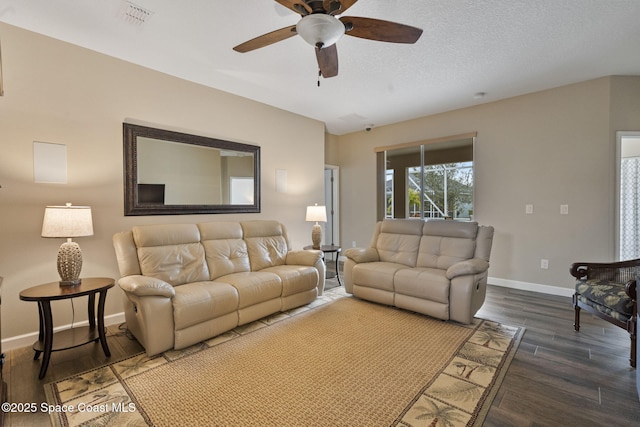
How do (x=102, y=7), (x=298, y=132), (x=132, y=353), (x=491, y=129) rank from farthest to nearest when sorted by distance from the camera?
1. (x=298, y=132)
2. (x=491, y=129)
3. (x=132, y=353)
4. (x=102, y=7)

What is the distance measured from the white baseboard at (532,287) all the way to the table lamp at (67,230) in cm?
507

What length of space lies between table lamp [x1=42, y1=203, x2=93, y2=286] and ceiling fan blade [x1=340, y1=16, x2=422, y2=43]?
2.54 m

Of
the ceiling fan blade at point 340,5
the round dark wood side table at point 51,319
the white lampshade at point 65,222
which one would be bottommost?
the round dark wood side table at point 51,319

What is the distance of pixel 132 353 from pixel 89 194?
1595 millimetres

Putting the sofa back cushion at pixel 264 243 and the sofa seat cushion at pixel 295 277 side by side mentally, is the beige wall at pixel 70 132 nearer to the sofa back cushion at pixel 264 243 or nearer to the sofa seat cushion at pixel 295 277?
the sofa back cushion at pixel 264 243

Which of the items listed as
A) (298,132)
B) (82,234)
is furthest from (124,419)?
(298,132)

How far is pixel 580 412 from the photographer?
1717 millimetres

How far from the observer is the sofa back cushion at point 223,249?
10.7 ft

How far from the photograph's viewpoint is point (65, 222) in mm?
2354

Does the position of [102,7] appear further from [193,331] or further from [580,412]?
[580,412]

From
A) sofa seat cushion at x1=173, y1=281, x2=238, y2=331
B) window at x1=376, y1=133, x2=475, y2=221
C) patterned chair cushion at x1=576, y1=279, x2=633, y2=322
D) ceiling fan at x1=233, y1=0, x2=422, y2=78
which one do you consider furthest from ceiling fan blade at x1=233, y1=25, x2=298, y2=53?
window at x1=376, y1=133, x2=475, y2=221

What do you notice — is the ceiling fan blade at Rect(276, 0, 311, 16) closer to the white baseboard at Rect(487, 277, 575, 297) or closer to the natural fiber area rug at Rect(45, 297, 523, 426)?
the natural fiber area rug at Rect(45, 297, 523, 426)

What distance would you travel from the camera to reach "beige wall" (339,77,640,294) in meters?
3.59

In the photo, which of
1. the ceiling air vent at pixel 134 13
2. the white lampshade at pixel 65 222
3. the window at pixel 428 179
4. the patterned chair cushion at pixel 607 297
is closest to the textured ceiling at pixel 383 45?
the ceiling air vent at pixel 134 13
